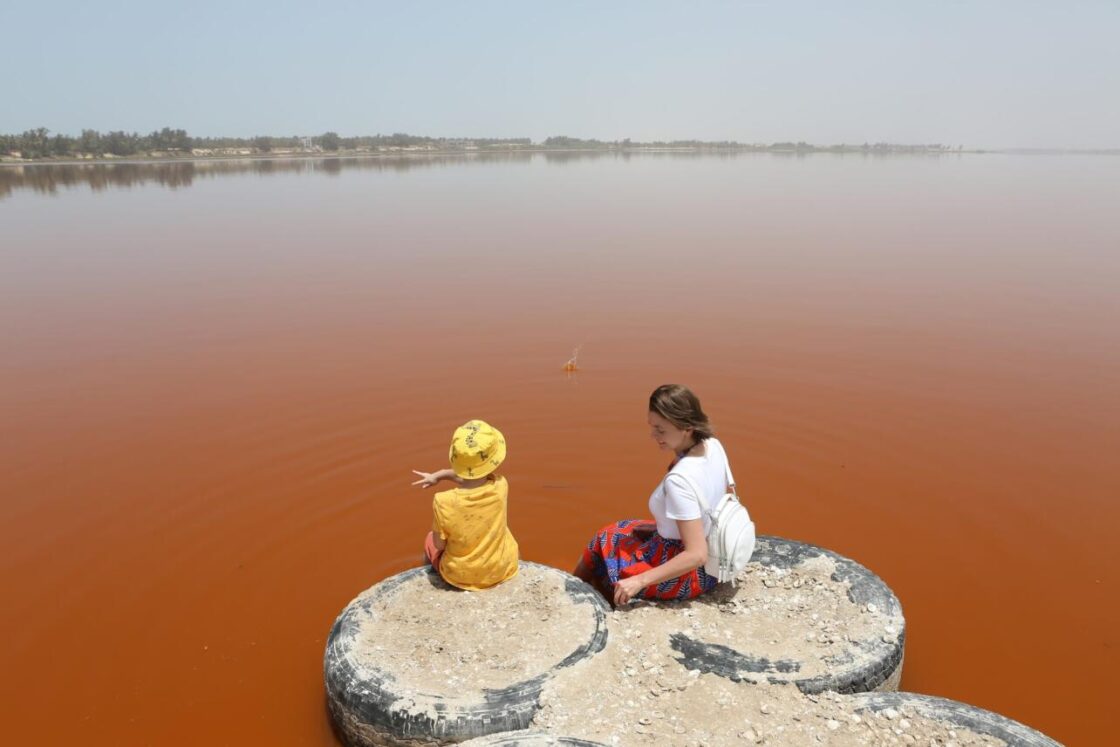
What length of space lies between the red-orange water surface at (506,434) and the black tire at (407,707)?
49 centimetres

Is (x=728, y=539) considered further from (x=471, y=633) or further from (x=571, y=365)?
(x=571, y=365)

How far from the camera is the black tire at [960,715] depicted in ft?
10.2

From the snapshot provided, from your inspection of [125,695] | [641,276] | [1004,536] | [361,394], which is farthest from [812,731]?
[641,276]

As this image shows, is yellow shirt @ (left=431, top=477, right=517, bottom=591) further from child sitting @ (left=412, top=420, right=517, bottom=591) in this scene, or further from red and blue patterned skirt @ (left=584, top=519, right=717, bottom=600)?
red and blue patterned skirt @ (left=584, top=519, right=717, bottom=600)

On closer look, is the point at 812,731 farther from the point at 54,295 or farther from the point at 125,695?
the point at 54,295

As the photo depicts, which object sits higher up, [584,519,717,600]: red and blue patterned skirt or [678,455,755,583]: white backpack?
[678,455,755,583]: white backpack

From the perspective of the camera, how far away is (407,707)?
132 inches

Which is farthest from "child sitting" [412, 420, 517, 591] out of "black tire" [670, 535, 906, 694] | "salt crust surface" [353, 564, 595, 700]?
"black tire" [670, 535, 906, 694]

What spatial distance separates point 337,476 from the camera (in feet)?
20.7

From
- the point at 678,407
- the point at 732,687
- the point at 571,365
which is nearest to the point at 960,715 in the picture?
the point at 732,687

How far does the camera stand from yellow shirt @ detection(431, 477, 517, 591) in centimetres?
387

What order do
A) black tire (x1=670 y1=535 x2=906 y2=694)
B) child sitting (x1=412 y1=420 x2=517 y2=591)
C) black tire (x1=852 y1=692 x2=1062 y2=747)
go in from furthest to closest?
child sitting (x1=412 y1=420 x2=517 y2=591) < black tire (x1=670 y1=535 x2=906 y2=694) < black tire (x1=852 y1=692 x2=1062 y2=747)

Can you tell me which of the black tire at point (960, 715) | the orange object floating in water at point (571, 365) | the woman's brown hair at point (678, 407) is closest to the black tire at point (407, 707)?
the woman's brown hair at point (678, 407)

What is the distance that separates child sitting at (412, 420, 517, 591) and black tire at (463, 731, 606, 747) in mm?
1022
